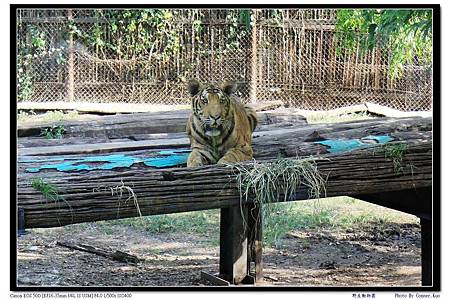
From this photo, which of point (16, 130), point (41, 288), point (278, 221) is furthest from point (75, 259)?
point (278, 221)

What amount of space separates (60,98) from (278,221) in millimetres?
1315

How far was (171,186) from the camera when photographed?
3602 millimetres

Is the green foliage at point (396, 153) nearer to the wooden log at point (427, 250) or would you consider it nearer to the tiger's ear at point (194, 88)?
the wooden log at point (427, 250)

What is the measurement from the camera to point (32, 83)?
13.9 ft

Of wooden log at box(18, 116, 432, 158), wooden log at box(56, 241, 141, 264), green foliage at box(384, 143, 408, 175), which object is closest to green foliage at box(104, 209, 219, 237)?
wooden log at box(56, 241, 141, 264)

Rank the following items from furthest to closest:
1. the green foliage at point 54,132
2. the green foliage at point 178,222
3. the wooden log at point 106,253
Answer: the green foliage at point 54,132
the wooden log at point 106,253
the green foliage at point 178,222

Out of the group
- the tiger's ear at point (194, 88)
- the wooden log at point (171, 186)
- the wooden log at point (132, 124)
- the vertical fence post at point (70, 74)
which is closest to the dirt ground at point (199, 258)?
the wooden log at point (171, 186)

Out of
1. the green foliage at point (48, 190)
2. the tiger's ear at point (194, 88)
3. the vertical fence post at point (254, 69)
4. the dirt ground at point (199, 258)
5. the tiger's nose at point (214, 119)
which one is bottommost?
the dirt ground at point (199, 258)

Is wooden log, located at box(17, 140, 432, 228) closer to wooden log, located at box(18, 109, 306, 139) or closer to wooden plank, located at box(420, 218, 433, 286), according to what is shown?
wooden plank, located at box(420, 218, 433, 286)

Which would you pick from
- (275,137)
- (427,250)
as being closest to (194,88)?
(275,137)

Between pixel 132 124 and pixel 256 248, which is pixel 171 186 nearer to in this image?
pixel 256 248

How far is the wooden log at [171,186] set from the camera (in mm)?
3484

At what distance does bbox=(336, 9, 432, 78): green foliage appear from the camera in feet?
12.7

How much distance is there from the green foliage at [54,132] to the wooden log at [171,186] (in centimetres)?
80
